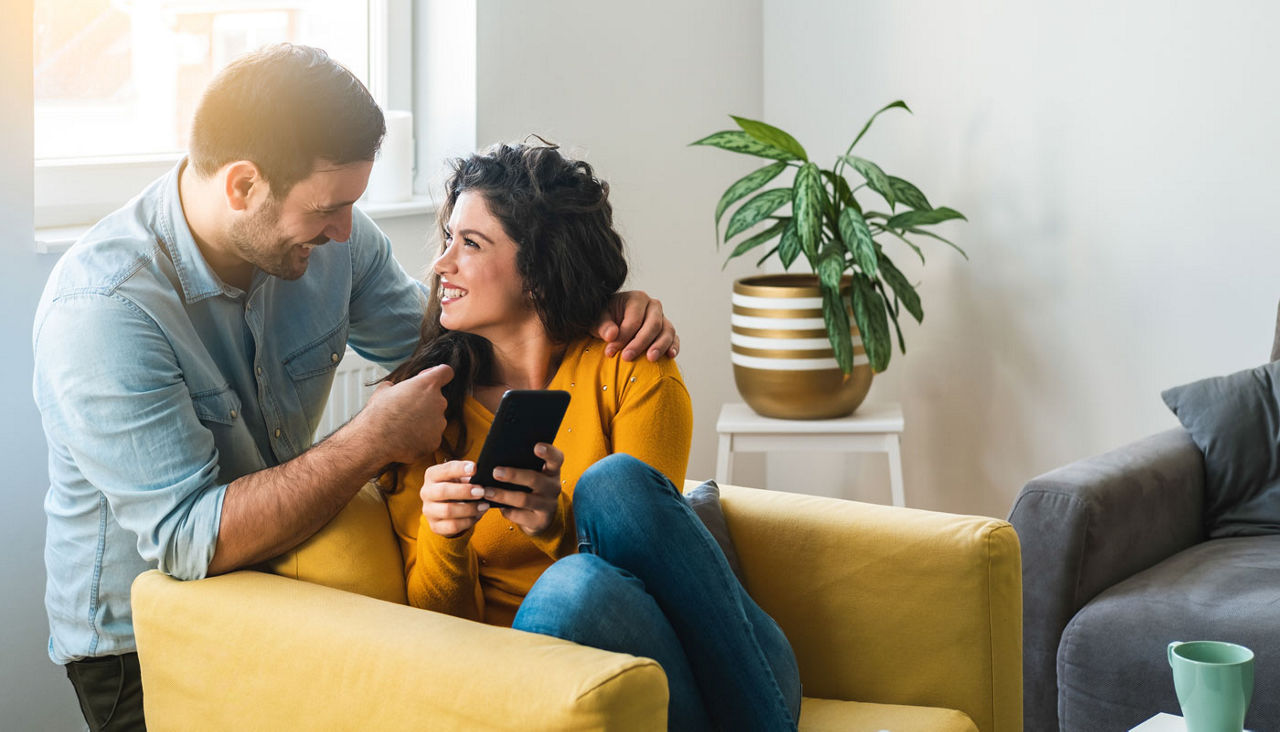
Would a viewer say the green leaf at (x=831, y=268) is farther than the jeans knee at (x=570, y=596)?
Yes

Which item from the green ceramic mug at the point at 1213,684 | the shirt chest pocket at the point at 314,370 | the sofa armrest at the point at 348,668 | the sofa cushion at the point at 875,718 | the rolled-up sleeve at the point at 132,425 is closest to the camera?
the sofa armrest at the point at 348,668

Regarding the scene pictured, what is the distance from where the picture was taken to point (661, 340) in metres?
1.76

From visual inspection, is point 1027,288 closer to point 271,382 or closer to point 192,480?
point 271,382

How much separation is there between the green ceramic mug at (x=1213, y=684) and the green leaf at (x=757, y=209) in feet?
5.39

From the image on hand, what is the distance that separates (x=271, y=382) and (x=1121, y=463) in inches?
55.9

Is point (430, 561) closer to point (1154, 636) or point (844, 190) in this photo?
point (1154, 636)

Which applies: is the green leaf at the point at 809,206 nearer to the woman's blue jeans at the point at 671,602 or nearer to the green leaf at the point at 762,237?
the green leaf at the point at 762,237

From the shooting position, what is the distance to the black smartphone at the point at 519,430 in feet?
4.63

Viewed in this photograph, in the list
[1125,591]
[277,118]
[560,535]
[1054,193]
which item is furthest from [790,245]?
[277,118]

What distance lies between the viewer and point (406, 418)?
1.57 metres

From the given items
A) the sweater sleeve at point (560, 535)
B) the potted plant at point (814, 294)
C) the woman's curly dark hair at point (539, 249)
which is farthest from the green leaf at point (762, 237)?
the sweater sleeve at point (560, 535)

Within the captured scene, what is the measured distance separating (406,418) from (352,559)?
0.18 metres

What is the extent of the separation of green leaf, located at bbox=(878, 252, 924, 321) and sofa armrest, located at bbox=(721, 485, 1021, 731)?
1.16m

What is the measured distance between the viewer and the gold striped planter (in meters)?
2.81
